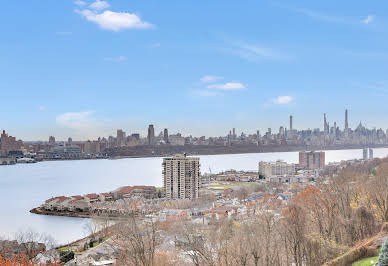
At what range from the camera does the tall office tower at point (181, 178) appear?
47.9ft

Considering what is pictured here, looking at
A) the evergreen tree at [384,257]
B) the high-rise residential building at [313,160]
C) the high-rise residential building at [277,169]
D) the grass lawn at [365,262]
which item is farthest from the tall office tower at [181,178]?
the high-rise residential building at [313,160]

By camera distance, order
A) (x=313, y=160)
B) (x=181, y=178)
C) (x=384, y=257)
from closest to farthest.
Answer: (x=384, y=257)
(x=181, y=178)
(x=313, y=160)

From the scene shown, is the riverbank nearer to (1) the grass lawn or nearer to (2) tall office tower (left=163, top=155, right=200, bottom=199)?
(2) tall office tower (left=163, top=155, right=200, bottom=199)

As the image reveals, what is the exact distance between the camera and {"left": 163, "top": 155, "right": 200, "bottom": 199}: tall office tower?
47.9 ft

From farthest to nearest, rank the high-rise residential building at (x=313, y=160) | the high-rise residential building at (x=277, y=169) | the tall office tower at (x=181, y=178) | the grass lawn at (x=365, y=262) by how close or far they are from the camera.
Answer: the high-rise residential building at (x=313, y=160)
the high-rise residential building at (x=277, y=169)
the tall office tower at (x=181, y=178)
the grass lawn at (x=365, y=262)

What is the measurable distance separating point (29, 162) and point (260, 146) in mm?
31439

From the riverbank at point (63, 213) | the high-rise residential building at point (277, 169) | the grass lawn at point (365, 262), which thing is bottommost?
the riverbank at point (63, 213)

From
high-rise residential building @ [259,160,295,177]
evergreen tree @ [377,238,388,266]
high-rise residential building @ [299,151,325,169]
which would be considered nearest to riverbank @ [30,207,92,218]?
evergreen tree @ [377,238,388,266]

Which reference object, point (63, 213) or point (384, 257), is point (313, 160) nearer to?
point (63, 213)

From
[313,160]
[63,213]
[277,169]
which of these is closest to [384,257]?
[63,213]

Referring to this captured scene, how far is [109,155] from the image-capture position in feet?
172

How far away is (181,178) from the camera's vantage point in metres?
14.7

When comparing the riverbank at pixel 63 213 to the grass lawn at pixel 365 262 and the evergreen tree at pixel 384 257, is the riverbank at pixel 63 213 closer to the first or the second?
the grass lawn at pixel 365 262

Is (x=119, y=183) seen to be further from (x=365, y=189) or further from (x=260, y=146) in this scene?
(x=260, y=146)
